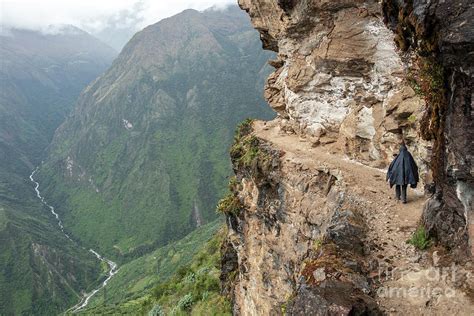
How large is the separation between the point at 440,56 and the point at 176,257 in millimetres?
160487

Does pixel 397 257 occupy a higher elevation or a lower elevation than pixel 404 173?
lower

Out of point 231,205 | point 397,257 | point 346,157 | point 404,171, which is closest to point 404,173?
point 404,171

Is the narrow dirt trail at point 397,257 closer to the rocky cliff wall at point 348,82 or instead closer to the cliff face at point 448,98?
the cliff face at point 448,98

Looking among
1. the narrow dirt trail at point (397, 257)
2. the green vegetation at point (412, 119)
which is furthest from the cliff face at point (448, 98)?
the green vegetation at point (412, 119)

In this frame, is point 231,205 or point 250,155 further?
point 231,205

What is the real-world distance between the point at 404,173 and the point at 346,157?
22.6ft

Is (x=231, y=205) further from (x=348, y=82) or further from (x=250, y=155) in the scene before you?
(x=348, y=82)

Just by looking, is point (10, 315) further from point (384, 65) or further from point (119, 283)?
point (384, 65)

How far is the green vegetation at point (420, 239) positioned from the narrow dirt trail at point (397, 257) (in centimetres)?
21

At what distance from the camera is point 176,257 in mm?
162625

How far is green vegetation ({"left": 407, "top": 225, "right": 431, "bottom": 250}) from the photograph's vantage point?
12.8m

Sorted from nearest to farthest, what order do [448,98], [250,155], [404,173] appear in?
[448,98], [404,173], [250,155]

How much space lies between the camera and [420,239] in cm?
1303

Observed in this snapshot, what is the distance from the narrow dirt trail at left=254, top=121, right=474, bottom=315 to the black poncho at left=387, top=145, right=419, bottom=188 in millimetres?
1074
